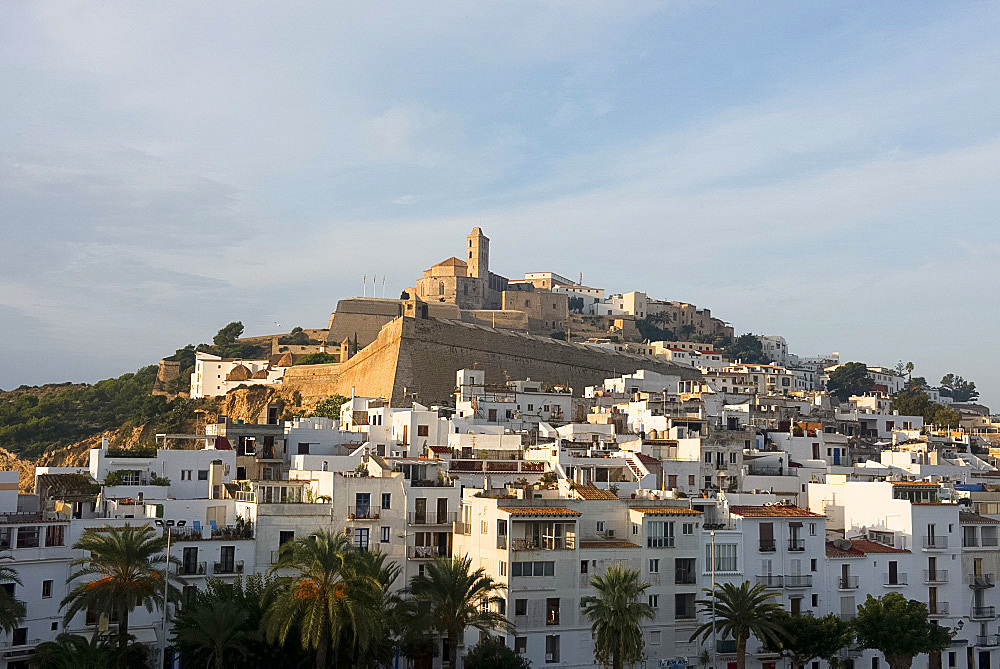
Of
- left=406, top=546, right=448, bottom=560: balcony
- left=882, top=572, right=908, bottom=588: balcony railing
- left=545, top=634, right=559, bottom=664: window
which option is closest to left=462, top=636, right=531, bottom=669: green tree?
left=545, top=634, right=559, bottom=664: window

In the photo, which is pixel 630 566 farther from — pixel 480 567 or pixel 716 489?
pixel 716 489

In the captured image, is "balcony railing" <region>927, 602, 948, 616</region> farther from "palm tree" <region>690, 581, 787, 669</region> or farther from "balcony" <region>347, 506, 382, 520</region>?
"balcony" <region>347, 506, 382, 520</region>

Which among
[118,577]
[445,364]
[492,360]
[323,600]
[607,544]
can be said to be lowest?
[323,600]

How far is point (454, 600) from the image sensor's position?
101 ft

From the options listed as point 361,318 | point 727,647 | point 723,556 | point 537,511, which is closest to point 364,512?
point 537,511

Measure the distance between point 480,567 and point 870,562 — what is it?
12.4 metres

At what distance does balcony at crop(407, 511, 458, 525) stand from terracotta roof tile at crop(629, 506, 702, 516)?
5631 millimetres

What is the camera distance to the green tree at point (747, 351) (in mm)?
130000

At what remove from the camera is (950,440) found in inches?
2466

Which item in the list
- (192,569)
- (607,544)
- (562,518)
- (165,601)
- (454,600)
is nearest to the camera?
(165,601)

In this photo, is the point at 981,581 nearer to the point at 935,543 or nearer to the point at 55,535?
the point at 935,543

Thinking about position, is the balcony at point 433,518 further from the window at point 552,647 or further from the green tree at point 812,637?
the green tree at point 812,637

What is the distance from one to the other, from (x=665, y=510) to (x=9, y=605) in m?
17.4

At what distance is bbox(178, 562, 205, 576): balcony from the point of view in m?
32.1
